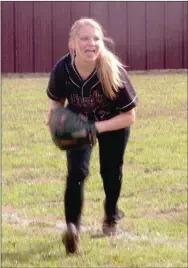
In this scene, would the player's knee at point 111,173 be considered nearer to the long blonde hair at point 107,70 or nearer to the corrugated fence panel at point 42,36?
the long blonde hair at point 107,70

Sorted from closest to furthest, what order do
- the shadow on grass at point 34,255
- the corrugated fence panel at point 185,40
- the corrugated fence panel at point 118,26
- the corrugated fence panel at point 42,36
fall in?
the shadow on grass at point 34,255
the corrugated fence panel at point 42,36
the corrugated fence panel at point 118,26
the corrugated fence panel at point 185,40

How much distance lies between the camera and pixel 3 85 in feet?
50.6

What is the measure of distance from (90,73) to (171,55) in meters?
13.5

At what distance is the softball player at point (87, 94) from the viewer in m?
5.39

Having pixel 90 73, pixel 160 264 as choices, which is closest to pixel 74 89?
pixel 90 73

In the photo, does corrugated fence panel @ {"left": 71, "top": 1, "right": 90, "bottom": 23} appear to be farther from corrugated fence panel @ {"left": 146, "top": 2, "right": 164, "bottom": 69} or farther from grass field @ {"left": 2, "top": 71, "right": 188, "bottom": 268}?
grass field @ {"left": 2, "top": 71, "right": 188, "bottom": 268}

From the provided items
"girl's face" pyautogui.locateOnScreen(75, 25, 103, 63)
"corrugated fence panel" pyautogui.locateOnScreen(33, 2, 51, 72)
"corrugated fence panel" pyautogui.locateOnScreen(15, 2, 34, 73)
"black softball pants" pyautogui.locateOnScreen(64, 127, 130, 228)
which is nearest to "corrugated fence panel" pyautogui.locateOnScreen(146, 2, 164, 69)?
"corrugated fence panel" pyautogui.locateOnScreen(33, 2, 51, 72)

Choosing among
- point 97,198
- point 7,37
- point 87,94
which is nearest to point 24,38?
point 7,37

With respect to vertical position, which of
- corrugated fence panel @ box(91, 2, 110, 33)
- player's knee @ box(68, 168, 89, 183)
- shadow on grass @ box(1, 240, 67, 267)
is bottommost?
corrugated fence panel @ box(91, 2, 110, 33)

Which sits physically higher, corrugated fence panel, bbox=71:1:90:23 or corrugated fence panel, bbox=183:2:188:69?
corrugated fence panel, bbox=71:1:90:23

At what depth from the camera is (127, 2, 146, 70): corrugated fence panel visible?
1827cm

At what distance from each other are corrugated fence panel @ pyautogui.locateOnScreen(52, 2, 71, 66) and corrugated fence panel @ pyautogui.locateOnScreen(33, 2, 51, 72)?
0.10m

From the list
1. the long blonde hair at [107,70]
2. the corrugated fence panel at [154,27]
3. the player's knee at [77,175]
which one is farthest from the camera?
the corrugated fence panel at [154,27]

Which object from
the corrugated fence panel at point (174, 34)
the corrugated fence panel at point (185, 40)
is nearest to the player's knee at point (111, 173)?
the corrugated fence panel at point (174, 34)
